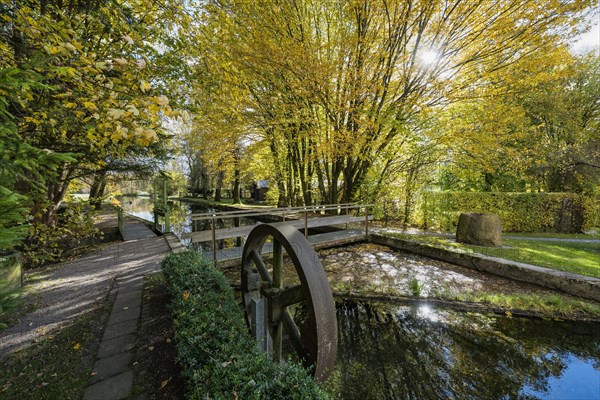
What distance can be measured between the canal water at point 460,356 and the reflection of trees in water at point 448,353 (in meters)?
0.01

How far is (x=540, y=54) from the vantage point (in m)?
6.94

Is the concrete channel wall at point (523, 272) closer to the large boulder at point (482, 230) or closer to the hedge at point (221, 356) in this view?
the large boulder at point (482, 230)

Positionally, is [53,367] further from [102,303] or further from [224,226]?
[224,226]

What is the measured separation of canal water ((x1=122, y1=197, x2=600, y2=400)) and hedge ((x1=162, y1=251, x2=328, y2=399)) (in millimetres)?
936

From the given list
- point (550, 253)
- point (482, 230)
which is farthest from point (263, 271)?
point (550, 253)

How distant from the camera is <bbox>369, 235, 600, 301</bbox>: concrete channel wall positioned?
4635 mm

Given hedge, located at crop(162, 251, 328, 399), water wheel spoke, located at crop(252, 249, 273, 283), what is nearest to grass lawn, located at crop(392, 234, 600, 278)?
water wheel spoke, located at crop(252, 249, 273, 283)

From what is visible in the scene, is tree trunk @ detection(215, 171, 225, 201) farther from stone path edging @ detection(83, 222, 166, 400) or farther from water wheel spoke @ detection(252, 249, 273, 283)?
water wheel spoke @ detection(252, 249, 273, 283)

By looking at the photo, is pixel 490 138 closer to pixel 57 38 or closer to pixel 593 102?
pixel 57 38

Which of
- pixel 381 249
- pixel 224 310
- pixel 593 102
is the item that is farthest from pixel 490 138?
pixel 593 102

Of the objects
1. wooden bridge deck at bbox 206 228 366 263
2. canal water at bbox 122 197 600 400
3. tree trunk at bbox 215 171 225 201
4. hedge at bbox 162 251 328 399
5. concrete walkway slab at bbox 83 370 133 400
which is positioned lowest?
canal water at bbox 122 197 600 400

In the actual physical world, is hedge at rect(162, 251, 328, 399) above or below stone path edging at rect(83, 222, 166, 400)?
above

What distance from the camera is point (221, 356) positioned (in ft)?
6.84

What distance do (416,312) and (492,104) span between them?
25.4 feet
